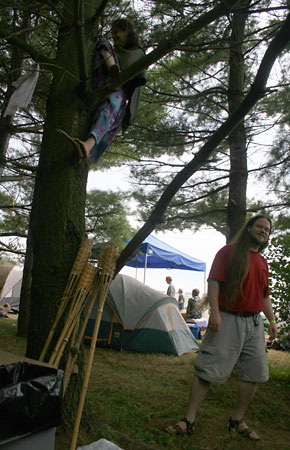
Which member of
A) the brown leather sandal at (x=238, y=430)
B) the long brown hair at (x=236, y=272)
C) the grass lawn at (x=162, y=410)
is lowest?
the grass lawn at (x=162, y=410)

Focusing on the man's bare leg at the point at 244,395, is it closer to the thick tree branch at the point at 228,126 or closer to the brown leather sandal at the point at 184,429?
the brown leather sandal at the point at 184,429

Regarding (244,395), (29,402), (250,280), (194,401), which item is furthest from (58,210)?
(244,395)

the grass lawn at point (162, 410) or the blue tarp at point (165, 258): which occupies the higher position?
the blue tarp at point (165, 258)

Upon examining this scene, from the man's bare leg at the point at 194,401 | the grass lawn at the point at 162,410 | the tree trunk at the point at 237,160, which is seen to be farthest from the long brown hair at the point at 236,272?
the tree trunk at the point at 237,160

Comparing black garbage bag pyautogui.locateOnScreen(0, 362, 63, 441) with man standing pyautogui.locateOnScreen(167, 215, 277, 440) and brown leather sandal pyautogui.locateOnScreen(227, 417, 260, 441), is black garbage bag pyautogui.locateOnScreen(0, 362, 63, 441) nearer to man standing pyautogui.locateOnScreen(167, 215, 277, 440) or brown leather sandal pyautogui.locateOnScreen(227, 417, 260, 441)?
man standing pyautogui.locateOnScreen(167, 215, 277, 440)

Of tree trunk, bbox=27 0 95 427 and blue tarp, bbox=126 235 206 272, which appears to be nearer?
tree trunk, bbox=27 0 95 427

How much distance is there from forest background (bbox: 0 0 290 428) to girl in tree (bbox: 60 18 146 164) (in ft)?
0.33

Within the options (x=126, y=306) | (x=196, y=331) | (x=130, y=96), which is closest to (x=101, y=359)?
(x=126, y=306)

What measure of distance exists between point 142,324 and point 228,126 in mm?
4744

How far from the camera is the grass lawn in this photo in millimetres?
2131

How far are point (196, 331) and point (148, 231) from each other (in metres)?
6.12

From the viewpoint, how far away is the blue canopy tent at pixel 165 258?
34.6 ft

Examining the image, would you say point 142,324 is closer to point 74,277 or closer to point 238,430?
point 238,430

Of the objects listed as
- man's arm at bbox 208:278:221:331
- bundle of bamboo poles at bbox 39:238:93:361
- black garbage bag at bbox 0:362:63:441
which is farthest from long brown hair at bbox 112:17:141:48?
black garbage bag at bbox 0:362:63:441
